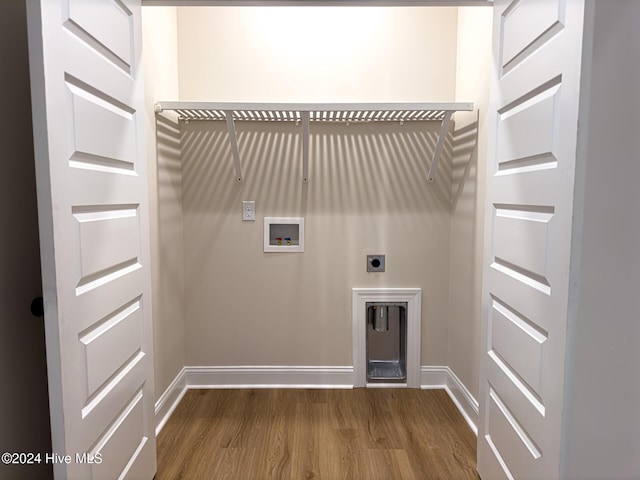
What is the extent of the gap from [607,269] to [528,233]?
267mm

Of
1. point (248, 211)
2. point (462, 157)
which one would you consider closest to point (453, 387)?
point (462, 157)

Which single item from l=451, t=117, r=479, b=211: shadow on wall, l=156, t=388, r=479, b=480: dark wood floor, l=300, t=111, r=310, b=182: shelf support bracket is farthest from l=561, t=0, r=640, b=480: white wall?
→ l=300, t=111, r=310, b=182: shelf support bracket

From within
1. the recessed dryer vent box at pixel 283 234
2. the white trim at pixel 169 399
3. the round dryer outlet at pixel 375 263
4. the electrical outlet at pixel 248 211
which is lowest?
the white trim at pixel 169 399

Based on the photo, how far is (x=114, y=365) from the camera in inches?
51.2

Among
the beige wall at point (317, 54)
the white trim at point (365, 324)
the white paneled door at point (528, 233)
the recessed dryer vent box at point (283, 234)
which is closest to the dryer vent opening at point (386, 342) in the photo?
the white trim at point (365, 324)

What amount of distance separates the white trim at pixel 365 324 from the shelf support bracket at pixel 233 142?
1025 mm

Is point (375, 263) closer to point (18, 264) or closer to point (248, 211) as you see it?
point (248, 211)

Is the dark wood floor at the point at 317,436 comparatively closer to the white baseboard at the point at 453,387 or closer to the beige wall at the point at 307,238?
the white baseboard at the point at 453,387

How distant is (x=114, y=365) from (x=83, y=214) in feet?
1.73

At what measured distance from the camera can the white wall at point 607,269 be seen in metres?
0.96

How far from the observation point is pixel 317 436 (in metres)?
1.98

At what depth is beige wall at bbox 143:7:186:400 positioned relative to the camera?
1.97 metres

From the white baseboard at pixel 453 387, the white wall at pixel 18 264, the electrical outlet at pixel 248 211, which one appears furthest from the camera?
the electrical outlet at pixel 248 211

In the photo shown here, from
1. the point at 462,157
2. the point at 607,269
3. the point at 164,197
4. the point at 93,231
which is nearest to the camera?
the point at 607,269
